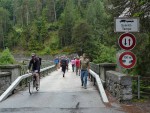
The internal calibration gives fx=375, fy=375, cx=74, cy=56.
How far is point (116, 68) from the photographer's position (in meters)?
18.6

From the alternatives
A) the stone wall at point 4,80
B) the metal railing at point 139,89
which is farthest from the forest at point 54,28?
the metal railing at point 139,89

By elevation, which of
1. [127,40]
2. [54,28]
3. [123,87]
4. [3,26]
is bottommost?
[123,87]

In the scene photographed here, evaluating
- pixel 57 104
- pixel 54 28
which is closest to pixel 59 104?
pixel 57 104

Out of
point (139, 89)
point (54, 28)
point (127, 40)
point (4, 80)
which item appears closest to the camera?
point (127, 40)

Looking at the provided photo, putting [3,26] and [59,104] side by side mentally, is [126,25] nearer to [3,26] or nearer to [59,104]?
[59,104]

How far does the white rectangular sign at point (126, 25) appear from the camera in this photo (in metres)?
13.1

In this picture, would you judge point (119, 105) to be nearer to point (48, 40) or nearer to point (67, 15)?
point (67, 15)

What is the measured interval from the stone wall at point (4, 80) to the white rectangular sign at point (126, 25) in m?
6.41

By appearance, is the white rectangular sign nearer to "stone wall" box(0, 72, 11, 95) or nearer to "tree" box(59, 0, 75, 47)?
"stone wall" box(0, 72, 11, 95)

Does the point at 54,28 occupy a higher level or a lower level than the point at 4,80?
higher

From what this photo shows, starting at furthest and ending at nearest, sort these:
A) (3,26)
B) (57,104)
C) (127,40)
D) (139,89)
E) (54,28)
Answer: (3,26) → (54,28) → (139,89) → (57,104) → (127,40)

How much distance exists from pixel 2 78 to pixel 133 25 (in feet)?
23.2

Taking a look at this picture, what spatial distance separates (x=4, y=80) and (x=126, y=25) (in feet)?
23.2

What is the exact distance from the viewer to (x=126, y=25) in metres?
13.3
